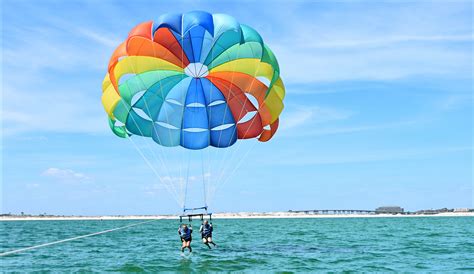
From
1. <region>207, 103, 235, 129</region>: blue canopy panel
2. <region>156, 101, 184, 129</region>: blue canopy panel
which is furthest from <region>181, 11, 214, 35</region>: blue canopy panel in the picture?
<region>207, 103, 235, 129</region>: blue canopy panel

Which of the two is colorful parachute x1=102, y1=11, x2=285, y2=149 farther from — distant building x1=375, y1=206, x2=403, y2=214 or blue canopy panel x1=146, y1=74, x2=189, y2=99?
distant building x1=375, y1=206, x2=403, y2=214

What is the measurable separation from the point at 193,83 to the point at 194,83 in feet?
0.13

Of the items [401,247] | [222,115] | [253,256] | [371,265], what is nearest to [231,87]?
[222,115]

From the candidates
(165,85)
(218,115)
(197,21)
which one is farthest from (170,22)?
(218,115)

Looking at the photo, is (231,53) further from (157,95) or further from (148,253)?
(148,253)

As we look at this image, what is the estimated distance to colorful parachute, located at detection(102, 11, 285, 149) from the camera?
1866 cm

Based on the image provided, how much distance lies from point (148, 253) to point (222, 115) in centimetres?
783

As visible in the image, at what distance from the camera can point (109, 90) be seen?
2045cm

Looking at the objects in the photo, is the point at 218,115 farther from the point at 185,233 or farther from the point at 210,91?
the point at 185,233

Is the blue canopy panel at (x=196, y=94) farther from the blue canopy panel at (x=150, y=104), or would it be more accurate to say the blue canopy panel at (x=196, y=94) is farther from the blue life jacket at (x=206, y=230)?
the blue life jacket at (x=206, y=230)

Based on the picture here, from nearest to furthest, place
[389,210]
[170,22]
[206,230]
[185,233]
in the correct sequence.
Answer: [170,22] < [185,233] < [206,230] < [389,210]

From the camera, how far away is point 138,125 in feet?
68.2

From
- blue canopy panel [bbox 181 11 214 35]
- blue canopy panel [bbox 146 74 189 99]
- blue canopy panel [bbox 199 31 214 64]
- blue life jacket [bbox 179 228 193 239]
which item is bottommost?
blue life jacket [bbox 179 228 193 239]

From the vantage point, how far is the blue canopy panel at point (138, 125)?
2053cm
